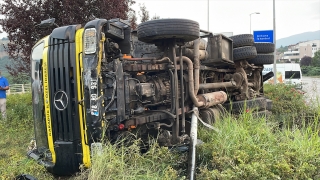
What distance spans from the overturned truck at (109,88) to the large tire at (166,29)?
1cm

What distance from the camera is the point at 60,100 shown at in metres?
3.32

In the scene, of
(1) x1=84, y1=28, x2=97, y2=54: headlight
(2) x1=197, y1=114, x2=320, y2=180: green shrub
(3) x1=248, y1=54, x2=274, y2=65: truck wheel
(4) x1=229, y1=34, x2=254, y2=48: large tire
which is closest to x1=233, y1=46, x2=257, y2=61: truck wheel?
(4) x1=229, y1=34, x2=254, y2=48: large tire

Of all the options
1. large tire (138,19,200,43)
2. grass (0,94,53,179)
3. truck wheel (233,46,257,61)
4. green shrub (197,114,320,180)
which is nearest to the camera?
green shrub (197,114,320,180)

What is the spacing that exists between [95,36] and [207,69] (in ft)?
7.81

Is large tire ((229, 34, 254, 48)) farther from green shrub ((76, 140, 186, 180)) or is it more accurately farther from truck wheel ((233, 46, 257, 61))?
green shrub ((76, 140, 186, 180))

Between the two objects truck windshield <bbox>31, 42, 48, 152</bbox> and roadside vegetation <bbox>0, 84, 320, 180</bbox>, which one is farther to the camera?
truck windshield <bbox>31, 42, 48, 152</bbox>

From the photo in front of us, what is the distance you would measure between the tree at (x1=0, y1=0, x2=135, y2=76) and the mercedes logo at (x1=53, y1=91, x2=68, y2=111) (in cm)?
411

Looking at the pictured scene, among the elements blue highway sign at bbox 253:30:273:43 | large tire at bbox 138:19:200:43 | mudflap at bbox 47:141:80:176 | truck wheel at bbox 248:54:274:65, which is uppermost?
blue highway sign at bbox 253:30:273:43

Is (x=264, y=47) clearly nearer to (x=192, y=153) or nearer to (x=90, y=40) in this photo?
(x=192, y=153)

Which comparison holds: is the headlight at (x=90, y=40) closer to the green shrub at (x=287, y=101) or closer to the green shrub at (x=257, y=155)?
the green shrub at (x=257, y=155)

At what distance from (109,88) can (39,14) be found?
4.73 meters

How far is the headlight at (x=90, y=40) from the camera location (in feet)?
10.3

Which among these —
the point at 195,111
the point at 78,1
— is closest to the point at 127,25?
the point at 195,111

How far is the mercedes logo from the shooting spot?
330 cm
